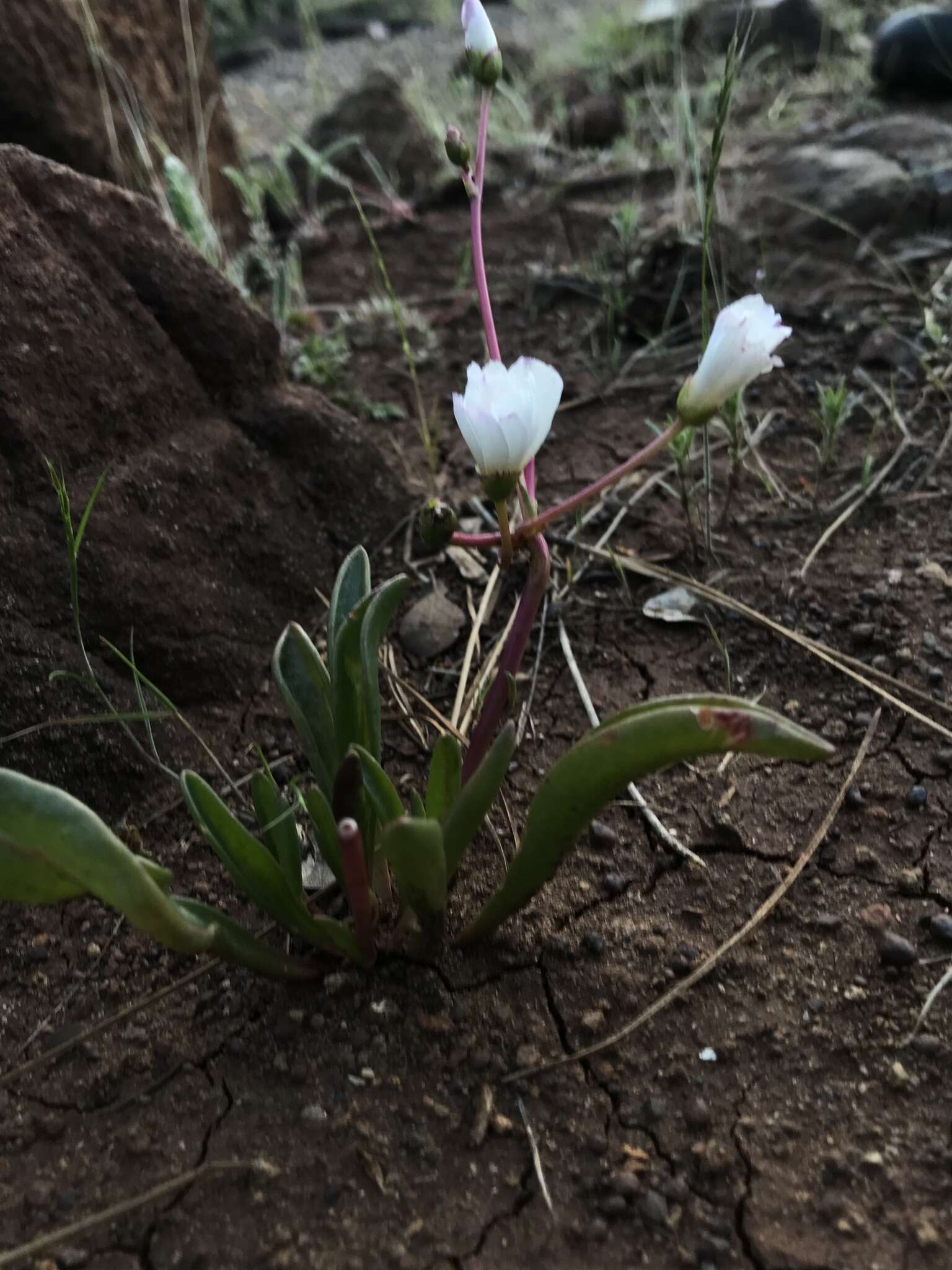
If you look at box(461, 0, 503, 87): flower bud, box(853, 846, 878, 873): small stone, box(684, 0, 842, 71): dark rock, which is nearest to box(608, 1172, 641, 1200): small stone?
box(853, 846, 878, 873): small stone

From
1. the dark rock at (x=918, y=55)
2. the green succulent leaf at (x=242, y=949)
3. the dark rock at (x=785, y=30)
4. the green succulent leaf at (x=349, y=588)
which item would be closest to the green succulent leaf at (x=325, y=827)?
the green succulent leaf at (x=242, y=949)

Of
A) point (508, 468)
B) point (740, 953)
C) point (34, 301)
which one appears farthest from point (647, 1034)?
point (34, 301)

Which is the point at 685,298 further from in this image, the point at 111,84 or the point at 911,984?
the point at 911,984

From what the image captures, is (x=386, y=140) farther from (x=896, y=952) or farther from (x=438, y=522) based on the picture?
(x=896, y=952)

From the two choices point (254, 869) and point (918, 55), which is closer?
point (254, 869)

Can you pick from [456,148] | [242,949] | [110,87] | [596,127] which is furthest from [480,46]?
[596,127]

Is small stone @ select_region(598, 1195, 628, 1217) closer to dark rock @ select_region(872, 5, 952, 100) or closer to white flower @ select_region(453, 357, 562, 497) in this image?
white flower @ select_region(453, 357, 562, 497)
